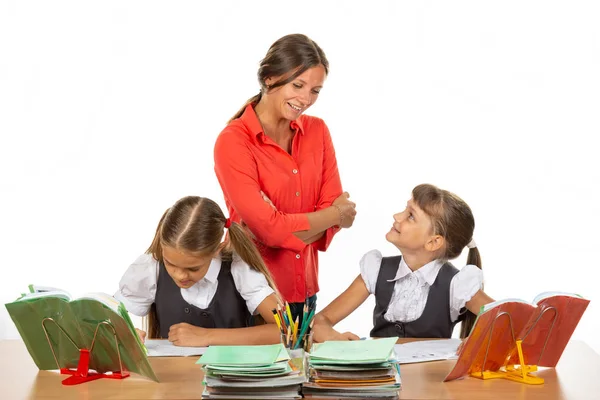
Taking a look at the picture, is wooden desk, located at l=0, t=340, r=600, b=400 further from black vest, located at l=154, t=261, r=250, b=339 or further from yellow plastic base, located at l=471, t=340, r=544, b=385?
black vest, located at l=154, t=261, r=250, b=339

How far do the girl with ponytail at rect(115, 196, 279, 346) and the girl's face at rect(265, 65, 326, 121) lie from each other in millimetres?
403

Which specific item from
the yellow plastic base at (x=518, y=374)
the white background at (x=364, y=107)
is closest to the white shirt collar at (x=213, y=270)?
the yellow plastic base at (x=518, y=374)

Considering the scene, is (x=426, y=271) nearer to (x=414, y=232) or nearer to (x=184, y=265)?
(x=414, y=232)

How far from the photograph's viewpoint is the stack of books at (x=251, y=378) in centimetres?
184

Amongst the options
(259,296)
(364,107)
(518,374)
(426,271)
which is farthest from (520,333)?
(364,107)

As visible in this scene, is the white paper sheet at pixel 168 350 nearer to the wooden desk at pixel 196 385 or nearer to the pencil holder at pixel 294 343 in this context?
the wooden desk at pixel 196 385

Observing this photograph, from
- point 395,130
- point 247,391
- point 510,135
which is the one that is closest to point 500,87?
point 510,135

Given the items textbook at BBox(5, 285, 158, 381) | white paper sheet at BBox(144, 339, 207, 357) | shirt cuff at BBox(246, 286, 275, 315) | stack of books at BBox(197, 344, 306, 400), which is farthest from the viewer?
shirt cuff at BBox(246, 286, 275, 315)

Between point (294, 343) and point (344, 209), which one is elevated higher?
point (344, 209)

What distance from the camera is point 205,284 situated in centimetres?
258

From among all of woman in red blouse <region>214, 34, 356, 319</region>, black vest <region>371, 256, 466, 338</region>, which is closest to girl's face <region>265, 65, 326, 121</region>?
woman in red blouse <region>214, 34, 356, 319</region>

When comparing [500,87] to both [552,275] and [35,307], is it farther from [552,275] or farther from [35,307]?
[35,307]

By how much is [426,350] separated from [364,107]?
8.35 ft

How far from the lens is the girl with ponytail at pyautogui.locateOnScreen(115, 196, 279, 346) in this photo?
2.45 metres
